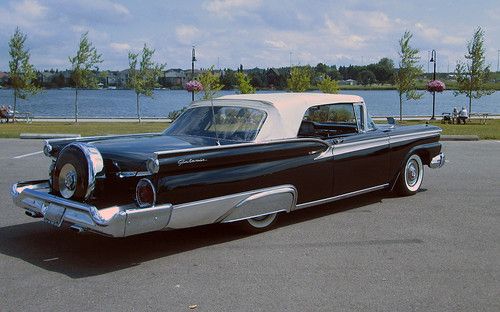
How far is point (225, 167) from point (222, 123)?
108cm

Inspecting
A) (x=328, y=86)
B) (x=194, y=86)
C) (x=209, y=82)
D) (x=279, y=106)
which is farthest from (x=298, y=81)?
(x=279, y=106)

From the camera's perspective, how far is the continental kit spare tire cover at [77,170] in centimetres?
529

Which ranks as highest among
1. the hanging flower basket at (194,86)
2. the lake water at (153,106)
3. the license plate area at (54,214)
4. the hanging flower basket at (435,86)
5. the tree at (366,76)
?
the tree at (366,76)

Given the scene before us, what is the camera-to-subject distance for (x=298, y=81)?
30.8 m

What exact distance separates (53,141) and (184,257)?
2.03 meters

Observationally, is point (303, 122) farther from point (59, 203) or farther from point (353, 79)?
point (353, 79)

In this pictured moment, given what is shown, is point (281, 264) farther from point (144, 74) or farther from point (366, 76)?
point (366, 76)

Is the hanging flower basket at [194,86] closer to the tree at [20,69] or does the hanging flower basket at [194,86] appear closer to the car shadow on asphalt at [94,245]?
the tree at [20,69]

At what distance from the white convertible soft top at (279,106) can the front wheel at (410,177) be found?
1.60 m

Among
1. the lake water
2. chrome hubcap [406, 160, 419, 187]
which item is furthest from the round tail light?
the lake water

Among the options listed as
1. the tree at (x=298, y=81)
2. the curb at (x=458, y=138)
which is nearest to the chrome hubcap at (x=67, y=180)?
the curb at (x=458, y=138)

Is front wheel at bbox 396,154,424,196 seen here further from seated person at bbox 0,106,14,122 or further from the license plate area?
seated person at bbox 0,106,14,122

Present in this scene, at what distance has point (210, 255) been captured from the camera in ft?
18.2

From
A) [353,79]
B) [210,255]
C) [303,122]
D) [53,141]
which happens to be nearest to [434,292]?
[210,255]
